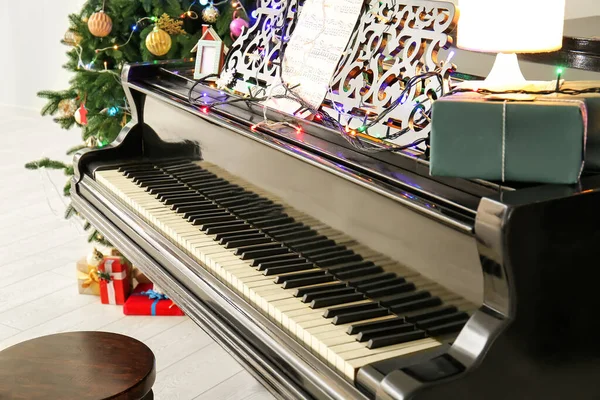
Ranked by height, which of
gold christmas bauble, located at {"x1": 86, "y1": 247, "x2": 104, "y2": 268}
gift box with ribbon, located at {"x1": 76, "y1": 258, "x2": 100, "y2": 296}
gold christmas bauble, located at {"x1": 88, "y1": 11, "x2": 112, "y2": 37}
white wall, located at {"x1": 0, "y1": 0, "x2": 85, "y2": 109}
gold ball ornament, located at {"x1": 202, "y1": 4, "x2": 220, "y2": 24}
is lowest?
gift box with ribbon, located at {"x1": 76, "y1": 258, "x2": 100, "y2": 296}

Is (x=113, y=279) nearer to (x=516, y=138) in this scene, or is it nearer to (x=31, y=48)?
(x=516, y=138)

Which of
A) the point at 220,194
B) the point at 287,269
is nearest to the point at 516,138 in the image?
the point at 287,269

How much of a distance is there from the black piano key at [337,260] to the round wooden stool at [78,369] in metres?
0.54

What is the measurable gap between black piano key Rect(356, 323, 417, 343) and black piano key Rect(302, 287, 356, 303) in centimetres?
20

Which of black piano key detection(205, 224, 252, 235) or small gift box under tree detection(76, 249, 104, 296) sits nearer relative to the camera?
black piano key detection(205, 224, 252, 235)

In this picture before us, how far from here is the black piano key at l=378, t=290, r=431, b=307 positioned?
5.09 ft

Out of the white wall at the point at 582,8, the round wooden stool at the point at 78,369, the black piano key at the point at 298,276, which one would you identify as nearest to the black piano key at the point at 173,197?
the round wooden stool at the point at 78,369

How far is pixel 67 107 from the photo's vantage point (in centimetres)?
365

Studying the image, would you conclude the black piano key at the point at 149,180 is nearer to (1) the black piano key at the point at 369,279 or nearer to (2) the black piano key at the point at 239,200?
(2) the black piano key at the point at 239,200

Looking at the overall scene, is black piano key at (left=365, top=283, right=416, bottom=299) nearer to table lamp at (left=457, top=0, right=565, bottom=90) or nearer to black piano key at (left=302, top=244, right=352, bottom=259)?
black piano key at (left=302, top=244, right=352, bottom=259)

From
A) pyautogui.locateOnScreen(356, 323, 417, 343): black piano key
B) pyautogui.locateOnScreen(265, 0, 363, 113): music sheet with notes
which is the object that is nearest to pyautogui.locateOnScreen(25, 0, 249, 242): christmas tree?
pyautogui.locateOnScreen(265, 0, 363, 113): music sheet with notes

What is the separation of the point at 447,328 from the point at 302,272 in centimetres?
44

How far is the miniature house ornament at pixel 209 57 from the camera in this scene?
2598 mm

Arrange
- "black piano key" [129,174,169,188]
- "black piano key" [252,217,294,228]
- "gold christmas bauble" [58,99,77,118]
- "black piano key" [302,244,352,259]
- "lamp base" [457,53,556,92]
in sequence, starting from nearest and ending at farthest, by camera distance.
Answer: "lamp base" [457,53,556,92] < "black piano key" [302,244,352,259] < "black piano key" [252,217,294,228] < "black piano key" [129,174,169,188] < "gold christmas bauble" [58,99,77,118]
